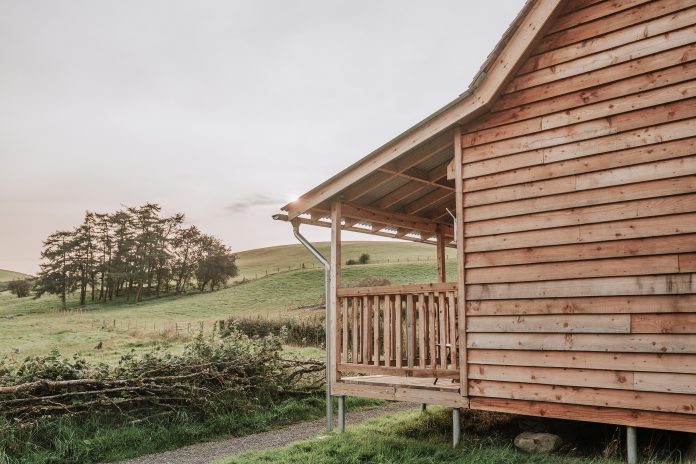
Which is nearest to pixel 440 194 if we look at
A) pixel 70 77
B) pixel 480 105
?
pixel 480 105

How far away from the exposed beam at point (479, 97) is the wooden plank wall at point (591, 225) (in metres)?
0.24

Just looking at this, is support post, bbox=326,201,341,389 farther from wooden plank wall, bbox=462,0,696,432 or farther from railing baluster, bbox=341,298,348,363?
wooden plank wall, bbox=462,0,696,432

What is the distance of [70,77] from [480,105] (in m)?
12.9

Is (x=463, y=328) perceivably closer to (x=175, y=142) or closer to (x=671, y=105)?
(x=671, y=105)

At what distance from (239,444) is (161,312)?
44.5m

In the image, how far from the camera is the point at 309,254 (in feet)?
317

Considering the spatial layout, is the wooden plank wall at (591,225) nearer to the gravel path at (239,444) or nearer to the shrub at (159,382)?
the gravel path at (239,444)

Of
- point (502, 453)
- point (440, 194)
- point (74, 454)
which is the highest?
point (440, 194)

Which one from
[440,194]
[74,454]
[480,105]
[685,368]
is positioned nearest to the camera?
[685,368]

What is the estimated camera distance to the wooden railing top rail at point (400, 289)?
6785mm

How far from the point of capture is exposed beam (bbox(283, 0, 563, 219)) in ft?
20.2

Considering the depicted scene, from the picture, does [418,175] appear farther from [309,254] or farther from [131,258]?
[309,254]

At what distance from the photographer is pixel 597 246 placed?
18.6 ft

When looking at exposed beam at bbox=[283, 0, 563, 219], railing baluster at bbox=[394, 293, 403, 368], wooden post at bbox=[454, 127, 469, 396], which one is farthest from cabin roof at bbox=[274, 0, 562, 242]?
railing baluster at bbox=[394, 293, 403, 368]
